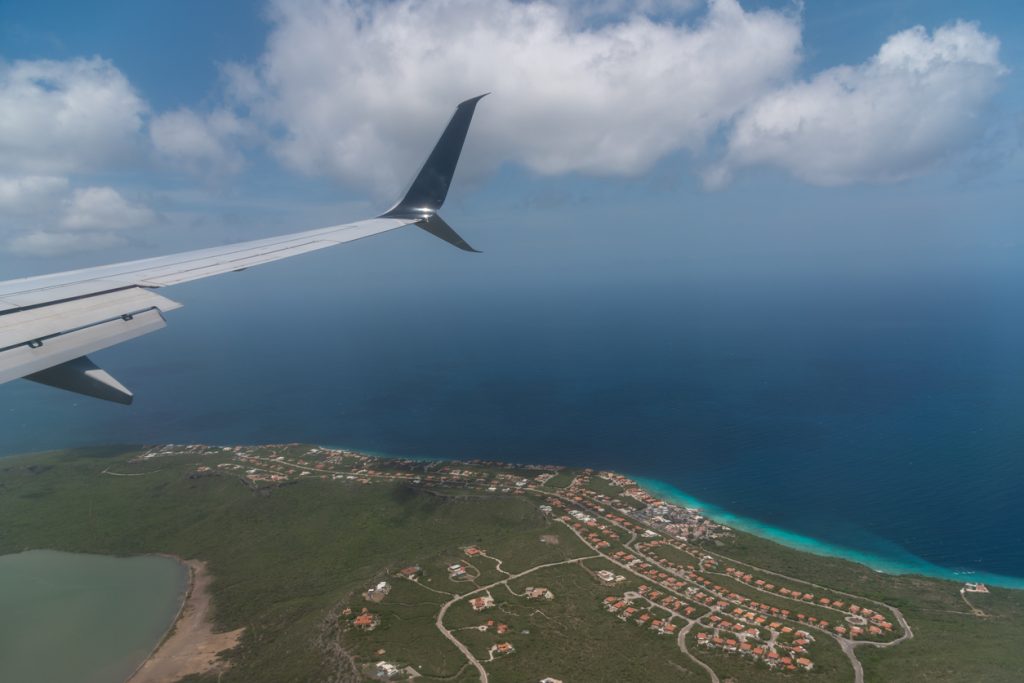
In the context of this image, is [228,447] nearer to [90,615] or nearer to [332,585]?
[90,615]

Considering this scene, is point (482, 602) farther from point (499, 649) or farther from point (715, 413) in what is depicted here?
point (715, 413)

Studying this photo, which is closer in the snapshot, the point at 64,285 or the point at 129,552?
the point at 64,285

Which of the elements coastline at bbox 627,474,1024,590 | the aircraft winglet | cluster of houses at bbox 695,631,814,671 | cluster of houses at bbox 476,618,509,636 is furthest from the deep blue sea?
the aircraft winglet

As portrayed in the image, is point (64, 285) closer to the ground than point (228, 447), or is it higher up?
higher up

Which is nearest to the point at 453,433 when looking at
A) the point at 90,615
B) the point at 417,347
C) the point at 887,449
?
the point at 90,615

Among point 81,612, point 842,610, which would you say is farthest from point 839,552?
point 81,612

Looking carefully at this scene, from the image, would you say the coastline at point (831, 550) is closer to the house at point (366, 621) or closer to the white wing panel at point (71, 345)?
the house at point (366, 621)

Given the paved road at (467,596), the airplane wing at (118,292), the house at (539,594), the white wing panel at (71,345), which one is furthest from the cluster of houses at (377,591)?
the white wing panel at (71,345)
